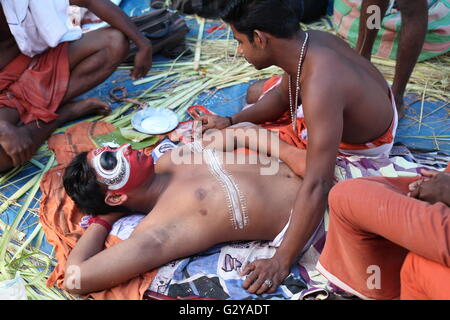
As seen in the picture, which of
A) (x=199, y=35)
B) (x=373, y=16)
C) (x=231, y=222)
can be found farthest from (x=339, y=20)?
(x=231, y=222)

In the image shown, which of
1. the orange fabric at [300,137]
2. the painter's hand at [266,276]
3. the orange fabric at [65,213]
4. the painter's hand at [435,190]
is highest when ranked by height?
the painter's hand at [435,190]

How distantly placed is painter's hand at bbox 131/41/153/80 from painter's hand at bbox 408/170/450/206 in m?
2.33

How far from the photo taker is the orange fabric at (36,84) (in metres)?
3.22

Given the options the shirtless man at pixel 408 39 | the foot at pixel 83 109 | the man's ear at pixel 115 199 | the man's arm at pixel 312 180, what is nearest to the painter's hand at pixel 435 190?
the man's arm at pixel 312 180

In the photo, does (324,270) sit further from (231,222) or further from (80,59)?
(80,59)

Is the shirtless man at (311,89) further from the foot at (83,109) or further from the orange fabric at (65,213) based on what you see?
the foot at (83,109)

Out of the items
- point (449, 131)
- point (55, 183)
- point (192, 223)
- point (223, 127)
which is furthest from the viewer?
point (449, 131)

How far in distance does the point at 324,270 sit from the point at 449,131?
71.2 inches

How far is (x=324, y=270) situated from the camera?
2.13 metres

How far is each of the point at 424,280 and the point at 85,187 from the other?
1.63 metres

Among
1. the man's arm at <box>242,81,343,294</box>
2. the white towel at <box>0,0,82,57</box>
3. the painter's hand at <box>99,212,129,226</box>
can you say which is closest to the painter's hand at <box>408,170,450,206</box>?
the man's arm at <box>242,81,343,294</box>

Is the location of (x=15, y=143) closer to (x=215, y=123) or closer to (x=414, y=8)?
(x=215, y=123)

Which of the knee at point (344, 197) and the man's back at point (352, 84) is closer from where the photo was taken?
the knee at point (344, 197)

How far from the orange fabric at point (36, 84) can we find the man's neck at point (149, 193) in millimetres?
1187
